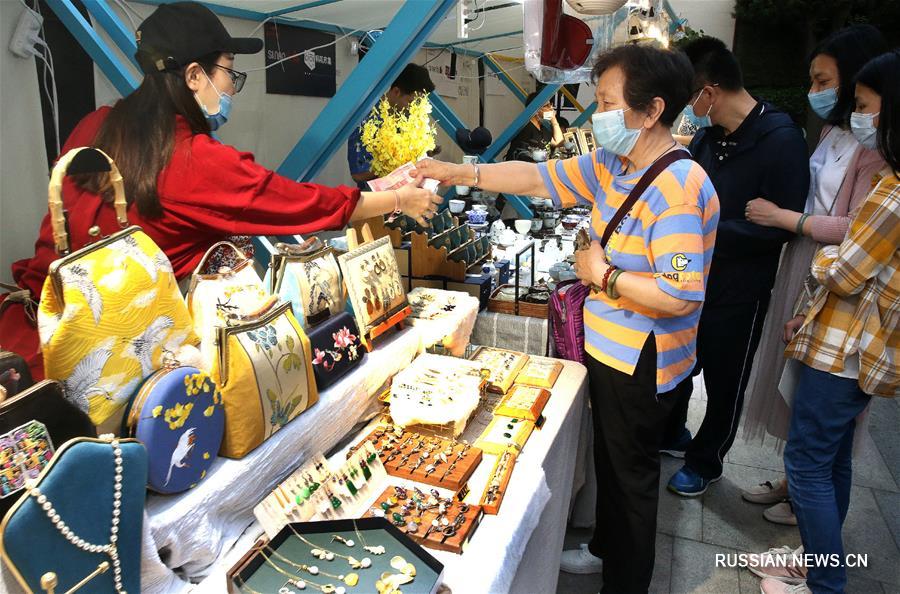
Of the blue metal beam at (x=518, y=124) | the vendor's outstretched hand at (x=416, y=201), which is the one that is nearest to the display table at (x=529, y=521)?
the vendor's outstretched hand at (x=416, y=201)

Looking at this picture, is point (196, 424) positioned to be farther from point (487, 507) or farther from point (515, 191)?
point (515, 191)

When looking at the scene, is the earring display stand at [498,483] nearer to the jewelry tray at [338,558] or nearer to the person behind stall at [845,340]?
the jewelry tray at [338,558]

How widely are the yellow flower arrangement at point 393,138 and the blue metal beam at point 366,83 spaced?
80cm

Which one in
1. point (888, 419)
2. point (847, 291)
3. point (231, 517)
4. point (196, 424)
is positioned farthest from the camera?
point (888, 419)

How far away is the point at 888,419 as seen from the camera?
380 cm

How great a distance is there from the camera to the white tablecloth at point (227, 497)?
45.3 inches

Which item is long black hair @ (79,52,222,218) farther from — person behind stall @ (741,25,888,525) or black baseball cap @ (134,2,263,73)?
person behind stall @ (741,25,888,525)

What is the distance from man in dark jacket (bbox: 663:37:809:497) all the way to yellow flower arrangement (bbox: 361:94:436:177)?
4.37 ft

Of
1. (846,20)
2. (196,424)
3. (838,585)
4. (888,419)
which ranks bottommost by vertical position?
(888,419)

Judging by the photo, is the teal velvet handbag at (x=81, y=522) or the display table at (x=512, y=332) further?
the display table at (x=512, y=332)

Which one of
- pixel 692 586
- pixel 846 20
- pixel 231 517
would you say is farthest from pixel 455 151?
pixel 846 20

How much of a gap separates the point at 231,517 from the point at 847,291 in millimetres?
1844

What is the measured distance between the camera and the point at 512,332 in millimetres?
2686

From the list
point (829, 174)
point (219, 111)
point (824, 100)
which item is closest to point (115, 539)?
point (219, 111)
